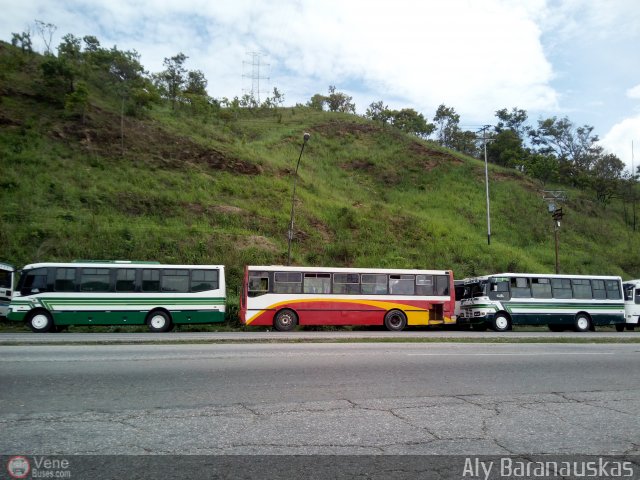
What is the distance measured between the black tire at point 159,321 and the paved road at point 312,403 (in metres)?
8.95

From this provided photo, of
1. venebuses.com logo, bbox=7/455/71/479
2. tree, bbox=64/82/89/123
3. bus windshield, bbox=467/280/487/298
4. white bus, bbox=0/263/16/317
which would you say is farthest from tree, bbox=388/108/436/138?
venebuses.com logo, bbox=7/455/71/479

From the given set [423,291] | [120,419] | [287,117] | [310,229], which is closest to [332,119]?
[287,117]

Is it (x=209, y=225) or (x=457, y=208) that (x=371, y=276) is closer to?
(x=209, y=225)

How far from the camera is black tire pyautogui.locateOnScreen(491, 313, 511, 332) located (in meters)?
23.0

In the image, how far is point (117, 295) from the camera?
19.7m

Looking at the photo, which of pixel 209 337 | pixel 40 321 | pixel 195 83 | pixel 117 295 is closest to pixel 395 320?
pixel 209 337

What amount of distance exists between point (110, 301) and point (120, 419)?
15.0 metres

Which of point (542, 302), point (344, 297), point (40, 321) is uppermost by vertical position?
point (344, 297)

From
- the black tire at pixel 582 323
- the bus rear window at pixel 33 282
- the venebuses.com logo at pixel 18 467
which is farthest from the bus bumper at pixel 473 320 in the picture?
the venebuses.com logo at pixel 18 467

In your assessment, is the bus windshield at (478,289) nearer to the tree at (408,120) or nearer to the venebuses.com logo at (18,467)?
the venebuses.com logo at (18,467)

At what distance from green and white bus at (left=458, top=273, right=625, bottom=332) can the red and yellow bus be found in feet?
6.36

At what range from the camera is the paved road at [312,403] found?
17.1 ft

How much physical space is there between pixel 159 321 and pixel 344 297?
7998 millimetres

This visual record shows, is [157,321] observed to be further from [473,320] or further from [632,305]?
[632,305]
